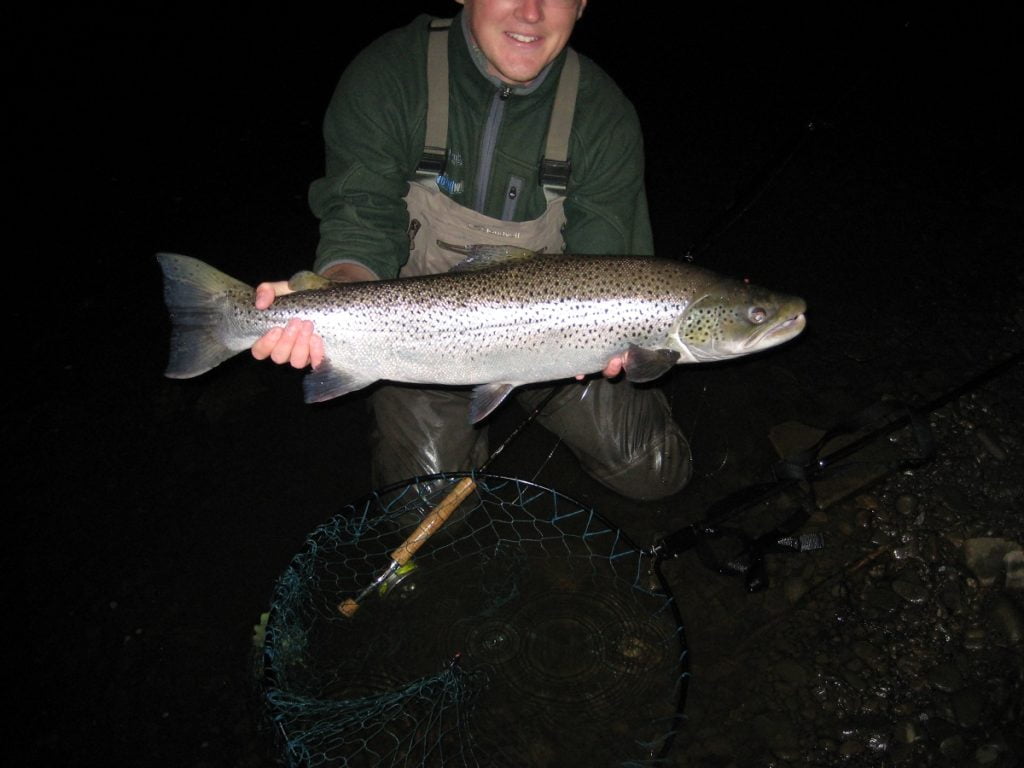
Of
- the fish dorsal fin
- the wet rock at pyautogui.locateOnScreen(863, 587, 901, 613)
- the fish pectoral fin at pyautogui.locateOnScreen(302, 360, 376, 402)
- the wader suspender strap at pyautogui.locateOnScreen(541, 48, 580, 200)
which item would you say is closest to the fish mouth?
the fish dorsal fin

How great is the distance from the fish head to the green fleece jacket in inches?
26.9

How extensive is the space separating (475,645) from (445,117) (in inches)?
90.7

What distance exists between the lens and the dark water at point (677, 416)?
8.28 ft

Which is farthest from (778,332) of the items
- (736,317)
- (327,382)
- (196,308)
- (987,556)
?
(196,308)

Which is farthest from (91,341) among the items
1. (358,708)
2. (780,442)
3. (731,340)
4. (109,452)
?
(780,442)

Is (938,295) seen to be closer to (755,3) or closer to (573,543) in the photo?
(573,543)

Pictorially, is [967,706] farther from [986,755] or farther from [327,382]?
[327,382]

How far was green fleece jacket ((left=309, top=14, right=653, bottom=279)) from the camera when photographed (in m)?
2.78

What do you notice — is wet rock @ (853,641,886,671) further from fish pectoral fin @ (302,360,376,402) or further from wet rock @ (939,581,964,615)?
fish pectoral fin @ (302,360,376,402)

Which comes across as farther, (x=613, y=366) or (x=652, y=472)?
(x=652, y=472)

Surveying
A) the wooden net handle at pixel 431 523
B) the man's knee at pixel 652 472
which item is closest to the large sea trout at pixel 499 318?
the wooden net handle at pixel 431 523

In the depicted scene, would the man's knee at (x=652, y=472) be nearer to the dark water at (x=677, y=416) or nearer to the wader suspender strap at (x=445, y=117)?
the dark water at (x=677, y=416)

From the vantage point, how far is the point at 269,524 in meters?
3.14

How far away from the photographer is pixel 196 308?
240 centimetres
